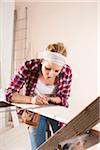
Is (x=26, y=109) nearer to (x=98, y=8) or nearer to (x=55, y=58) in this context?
(x=55, y=58)

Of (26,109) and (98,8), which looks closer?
(26,109)

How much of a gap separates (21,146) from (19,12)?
105cm

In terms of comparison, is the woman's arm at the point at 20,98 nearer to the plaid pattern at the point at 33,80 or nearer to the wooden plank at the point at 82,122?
the plaid pattern at the point at 33,80

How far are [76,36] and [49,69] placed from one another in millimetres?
489

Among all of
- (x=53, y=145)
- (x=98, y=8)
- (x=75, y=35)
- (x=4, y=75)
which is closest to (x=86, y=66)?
(x=75, y=35)

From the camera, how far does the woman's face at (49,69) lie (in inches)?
41.2

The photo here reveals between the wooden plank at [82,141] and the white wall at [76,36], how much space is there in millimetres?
799

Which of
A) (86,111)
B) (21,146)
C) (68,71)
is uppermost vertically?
(68,71)

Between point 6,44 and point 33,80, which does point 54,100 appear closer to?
point 33,80

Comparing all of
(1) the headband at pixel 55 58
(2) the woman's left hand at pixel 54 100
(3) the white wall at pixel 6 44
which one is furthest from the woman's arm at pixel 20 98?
(3) the white wall at pixel 6 44

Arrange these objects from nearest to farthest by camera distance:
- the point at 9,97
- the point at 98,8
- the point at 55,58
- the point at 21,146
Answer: the point at 55,58 → the point at 9,97 → the point at 98,8 → the point at 21,146

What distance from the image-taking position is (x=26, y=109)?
43.2 inches

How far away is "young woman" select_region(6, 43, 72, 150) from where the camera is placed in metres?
1.07

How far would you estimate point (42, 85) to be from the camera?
1.11 m
